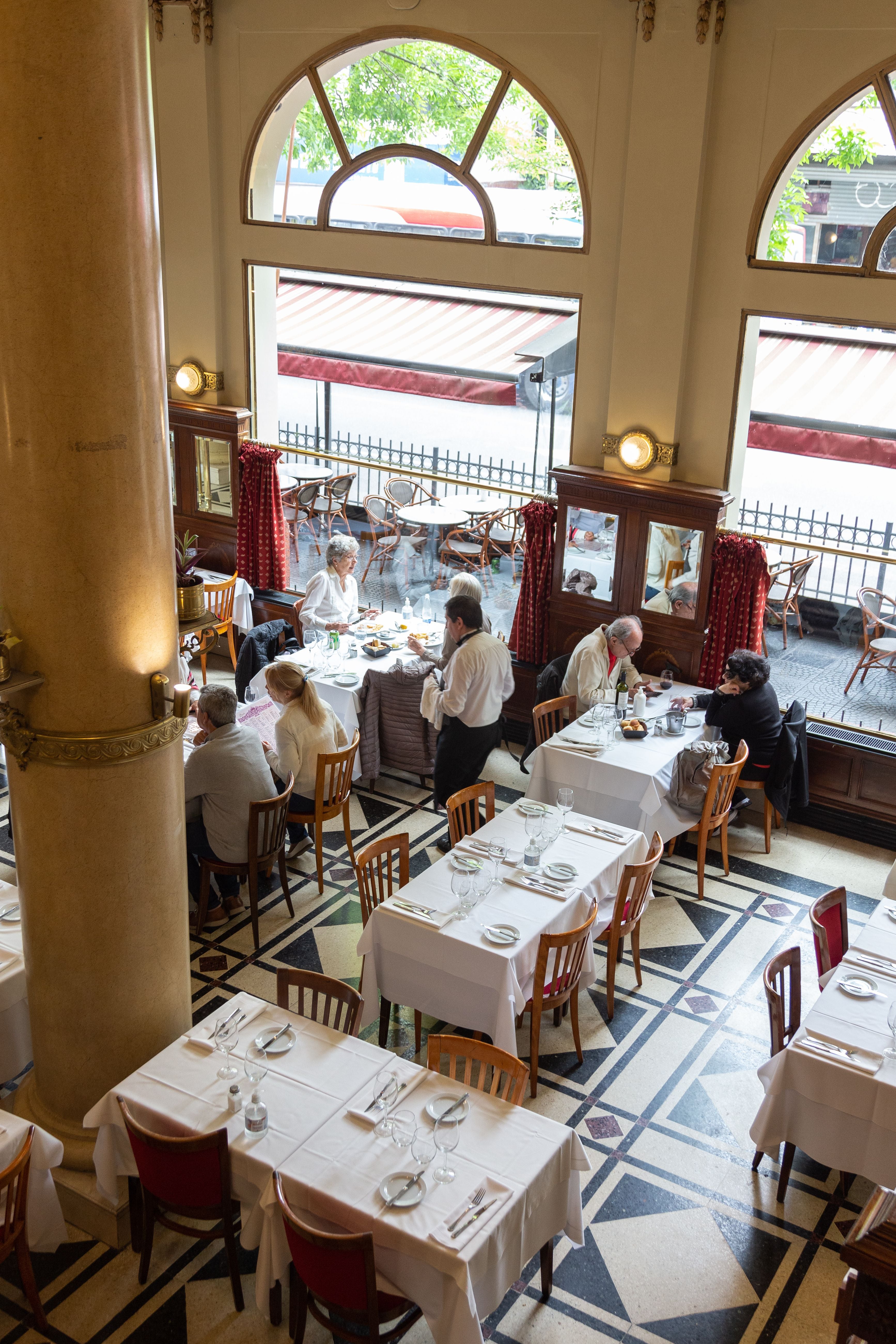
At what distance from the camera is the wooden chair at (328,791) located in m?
6.97

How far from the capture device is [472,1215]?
376cm

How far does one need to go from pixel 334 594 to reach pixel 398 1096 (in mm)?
5201

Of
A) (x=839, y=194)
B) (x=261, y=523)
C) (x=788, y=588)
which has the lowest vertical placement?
(x=788, y=588)

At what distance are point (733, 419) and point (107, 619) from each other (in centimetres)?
529

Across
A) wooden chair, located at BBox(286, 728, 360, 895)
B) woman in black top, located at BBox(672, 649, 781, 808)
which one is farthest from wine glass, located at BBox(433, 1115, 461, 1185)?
woman in black top, located at BBox(672, 649, 781, 808)

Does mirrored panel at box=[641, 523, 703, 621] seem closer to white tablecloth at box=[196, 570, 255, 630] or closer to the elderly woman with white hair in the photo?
the elderly woman with white hair

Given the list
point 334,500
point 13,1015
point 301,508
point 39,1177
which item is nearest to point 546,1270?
point 39,1177

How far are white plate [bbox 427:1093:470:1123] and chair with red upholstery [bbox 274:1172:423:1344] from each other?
0.50 m

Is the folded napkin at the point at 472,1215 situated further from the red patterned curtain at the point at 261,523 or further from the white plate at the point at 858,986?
the red patterned curtain at the point at 261,523

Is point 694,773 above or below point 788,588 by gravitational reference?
below

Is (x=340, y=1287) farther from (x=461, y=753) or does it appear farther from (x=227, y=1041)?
(x=461, y=753)

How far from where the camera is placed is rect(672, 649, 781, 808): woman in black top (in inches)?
294

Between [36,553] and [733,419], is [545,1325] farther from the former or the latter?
[733,419]

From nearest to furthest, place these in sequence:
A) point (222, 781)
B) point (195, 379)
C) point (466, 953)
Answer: point (466, 953)
point (222, 781)
point (195, 379)
